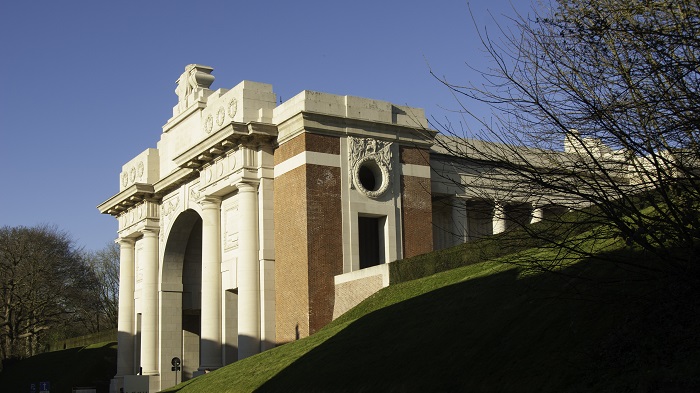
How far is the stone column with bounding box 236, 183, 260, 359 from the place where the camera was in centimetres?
3694

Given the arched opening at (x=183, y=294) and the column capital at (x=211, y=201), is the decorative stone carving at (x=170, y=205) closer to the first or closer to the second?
the arched opening at (x=183, y=294)

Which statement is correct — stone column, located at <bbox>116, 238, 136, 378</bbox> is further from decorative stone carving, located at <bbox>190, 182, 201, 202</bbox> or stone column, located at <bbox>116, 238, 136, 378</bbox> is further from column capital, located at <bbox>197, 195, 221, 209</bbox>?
column capital, located at <bbox>197, 195, 221, 209</bbox>

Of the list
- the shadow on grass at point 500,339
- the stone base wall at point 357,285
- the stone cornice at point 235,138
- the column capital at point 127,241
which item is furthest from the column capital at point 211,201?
the shadow on grass at point 500,339

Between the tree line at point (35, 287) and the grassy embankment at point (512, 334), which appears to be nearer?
the grassy embankment at point (512, 334)

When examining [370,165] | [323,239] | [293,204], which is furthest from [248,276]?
[370,165]

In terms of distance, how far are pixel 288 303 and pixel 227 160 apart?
6.88 meters

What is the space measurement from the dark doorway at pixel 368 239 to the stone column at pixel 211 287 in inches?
262

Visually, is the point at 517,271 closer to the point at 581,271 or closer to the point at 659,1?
the point at 581,271

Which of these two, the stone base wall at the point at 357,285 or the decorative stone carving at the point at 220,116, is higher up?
the decorative stone carving at the point at 220,116

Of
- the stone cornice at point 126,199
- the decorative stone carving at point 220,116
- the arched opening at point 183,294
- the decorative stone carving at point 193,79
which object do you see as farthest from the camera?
the stone cornice at point 126,199

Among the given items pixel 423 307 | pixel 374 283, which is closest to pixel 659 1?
pixel 423 307

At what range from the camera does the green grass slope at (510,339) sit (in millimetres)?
13453

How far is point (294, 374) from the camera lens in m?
24.6

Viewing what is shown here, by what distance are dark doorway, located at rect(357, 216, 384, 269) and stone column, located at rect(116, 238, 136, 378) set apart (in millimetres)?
19489
